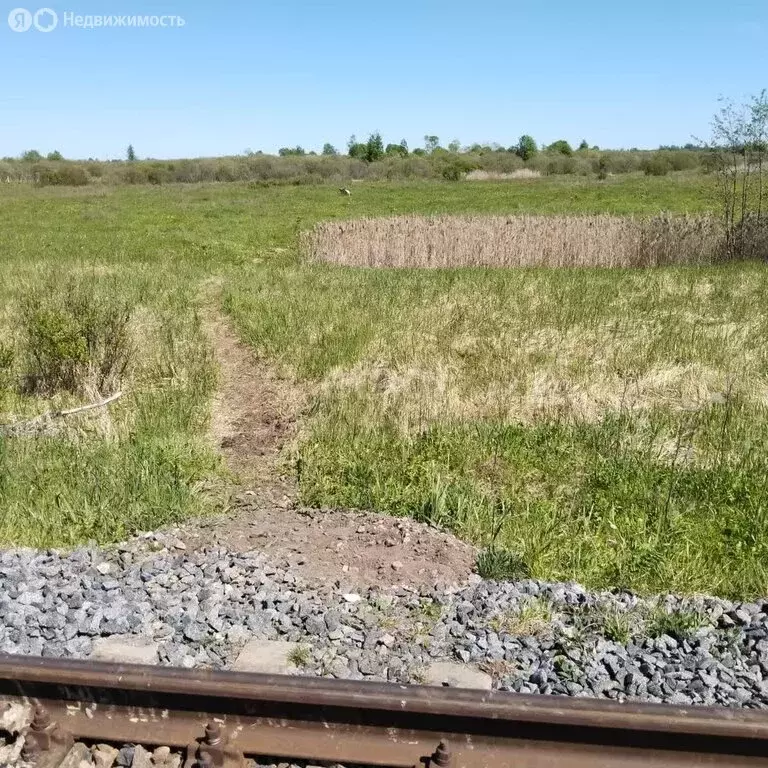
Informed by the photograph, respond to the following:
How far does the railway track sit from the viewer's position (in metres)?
2.67

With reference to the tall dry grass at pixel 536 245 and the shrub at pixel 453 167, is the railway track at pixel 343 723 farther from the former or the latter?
the shrub at pixel 453 167

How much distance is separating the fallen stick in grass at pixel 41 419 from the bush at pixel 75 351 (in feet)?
1.80

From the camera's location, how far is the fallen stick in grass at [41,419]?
715 centimetres

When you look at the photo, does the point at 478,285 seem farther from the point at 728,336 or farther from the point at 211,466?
the point at 211,466

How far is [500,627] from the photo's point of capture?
3941 mm

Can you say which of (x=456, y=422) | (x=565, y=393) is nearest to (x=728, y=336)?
(x=565, y=393)

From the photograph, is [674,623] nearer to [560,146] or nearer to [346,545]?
[346,545]

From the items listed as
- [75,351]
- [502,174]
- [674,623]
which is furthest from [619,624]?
[502,174]

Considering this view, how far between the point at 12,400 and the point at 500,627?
663 centimetres

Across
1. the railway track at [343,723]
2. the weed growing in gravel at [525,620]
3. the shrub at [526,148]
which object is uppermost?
the shrub at [526,148]

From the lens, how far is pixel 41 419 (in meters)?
7.52

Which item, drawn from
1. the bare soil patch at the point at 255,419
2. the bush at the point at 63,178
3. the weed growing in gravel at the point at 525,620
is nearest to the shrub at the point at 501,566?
the weed growing in gravel at the point at 525,620

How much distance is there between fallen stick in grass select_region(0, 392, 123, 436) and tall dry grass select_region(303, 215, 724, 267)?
38.3 ft

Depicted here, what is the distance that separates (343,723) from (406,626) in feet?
3.90
